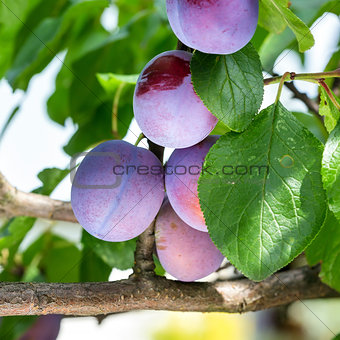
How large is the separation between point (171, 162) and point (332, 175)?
16 centimetres

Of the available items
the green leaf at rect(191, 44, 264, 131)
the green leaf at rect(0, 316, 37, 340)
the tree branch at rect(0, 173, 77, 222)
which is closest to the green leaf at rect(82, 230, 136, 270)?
the tree branch at rect(0, 173, 77, 222)

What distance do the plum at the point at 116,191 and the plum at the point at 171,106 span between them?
0.15ft

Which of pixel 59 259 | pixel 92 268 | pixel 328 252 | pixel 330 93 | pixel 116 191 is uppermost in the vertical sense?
pixel 330 93

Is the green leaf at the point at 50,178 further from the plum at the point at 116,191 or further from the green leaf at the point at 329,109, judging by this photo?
the green leaf at the point at 329,109

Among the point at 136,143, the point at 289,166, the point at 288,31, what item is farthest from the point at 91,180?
the point at 288,31

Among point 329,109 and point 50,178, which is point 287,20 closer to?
point 329,109

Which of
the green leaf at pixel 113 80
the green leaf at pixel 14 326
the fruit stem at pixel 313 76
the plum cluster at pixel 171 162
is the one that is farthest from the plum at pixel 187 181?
the green leaf at pixel 14 326

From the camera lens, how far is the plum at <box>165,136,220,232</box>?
484mm

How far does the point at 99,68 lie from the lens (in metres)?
0.94

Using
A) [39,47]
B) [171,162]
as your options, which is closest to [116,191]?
[171,162]

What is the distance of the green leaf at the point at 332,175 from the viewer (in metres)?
0.43

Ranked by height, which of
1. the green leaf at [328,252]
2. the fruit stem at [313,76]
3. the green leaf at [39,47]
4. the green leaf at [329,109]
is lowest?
the green leaf at [328,252]

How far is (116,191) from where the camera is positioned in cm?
48

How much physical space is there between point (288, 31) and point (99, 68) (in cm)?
38
